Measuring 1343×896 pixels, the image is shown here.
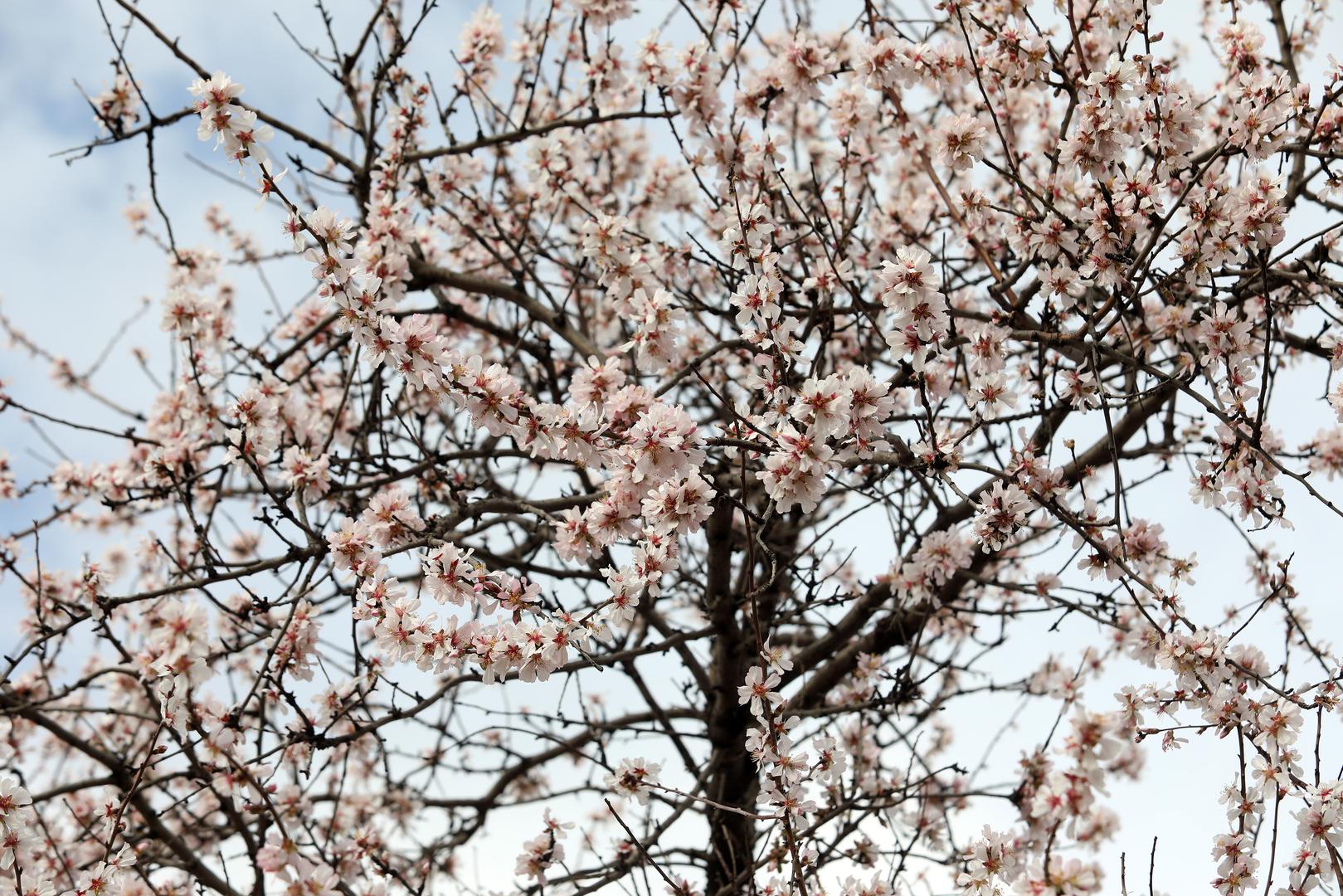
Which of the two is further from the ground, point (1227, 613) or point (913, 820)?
point (1227, 613)

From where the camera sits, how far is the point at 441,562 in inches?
103

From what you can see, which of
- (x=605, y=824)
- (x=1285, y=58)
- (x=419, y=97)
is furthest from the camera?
(x=605, y=824)

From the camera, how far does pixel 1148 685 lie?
2.75 metres

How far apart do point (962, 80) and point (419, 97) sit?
2.47 metres

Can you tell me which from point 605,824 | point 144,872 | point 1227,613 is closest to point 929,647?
point 1227,613

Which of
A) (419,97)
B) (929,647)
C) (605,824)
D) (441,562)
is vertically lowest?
(441,562)

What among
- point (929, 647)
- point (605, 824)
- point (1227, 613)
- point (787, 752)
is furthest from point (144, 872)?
point (1227, 613)

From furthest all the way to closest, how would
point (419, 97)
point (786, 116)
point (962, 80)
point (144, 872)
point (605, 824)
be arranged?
point (605, 824)
point (786, 116)
point (419, 97)
point (962, 80)
point (144, 872)

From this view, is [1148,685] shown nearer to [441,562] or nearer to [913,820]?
[441,562]

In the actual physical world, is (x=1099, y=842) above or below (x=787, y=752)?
above

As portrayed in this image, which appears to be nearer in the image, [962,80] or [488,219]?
[962,80]

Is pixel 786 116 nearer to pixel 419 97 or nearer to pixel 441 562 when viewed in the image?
pixel 419 97

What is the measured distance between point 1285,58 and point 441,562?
4134 millimetres

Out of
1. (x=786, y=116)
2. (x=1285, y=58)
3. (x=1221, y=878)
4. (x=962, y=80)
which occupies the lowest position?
(x=1221, y=878)
